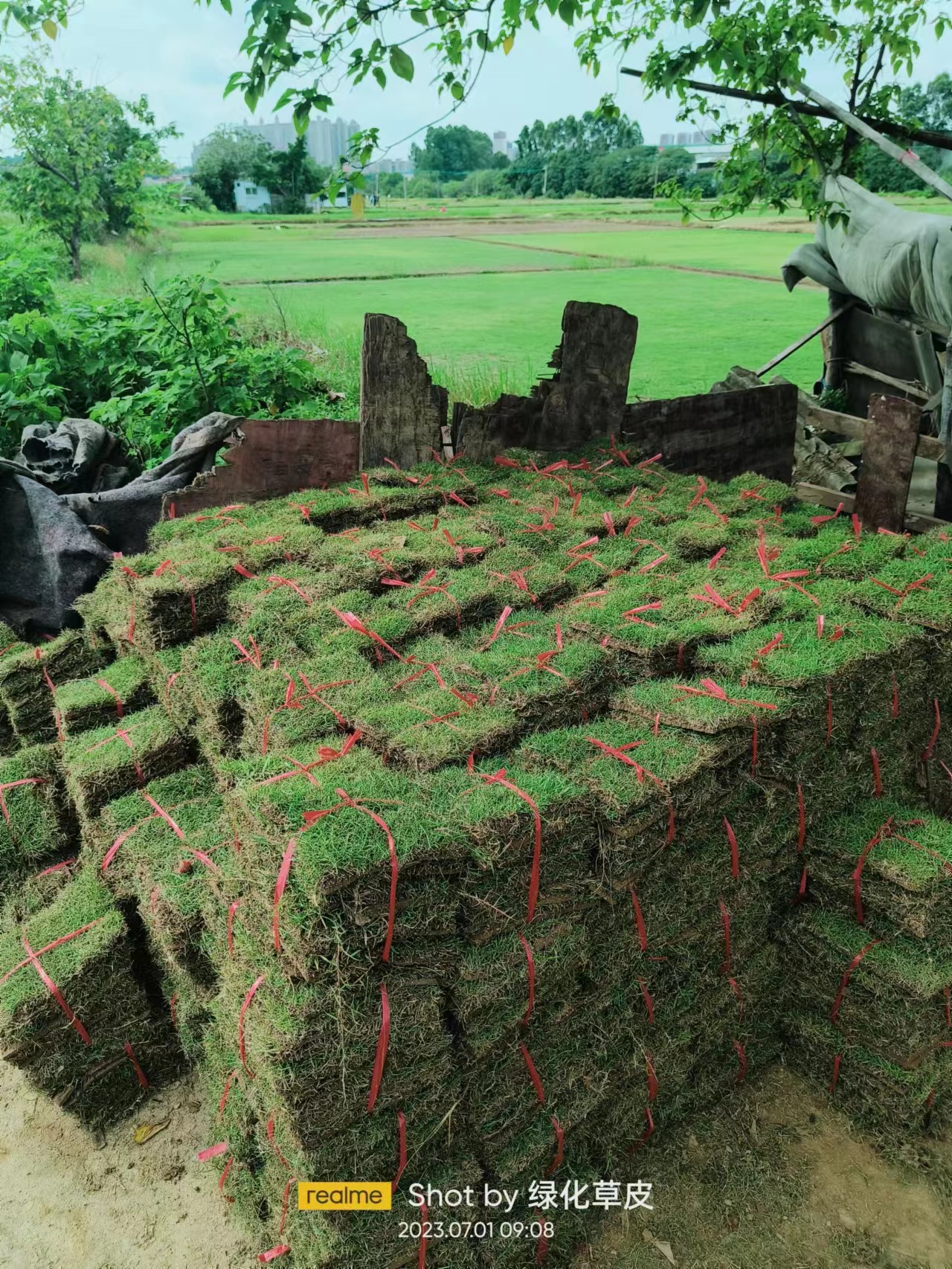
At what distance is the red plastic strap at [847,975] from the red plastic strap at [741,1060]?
1.31 ft

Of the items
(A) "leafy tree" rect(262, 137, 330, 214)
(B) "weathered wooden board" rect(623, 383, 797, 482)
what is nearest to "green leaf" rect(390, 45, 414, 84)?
(B) "weathered wooden board" rect(623, 383, 797, 482)

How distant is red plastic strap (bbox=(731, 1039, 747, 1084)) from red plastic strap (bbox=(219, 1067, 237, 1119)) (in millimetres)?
2036

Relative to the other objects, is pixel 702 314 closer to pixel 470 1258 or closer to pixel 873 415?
pixel 873 415

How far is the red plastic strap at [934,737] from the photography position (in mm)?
4090

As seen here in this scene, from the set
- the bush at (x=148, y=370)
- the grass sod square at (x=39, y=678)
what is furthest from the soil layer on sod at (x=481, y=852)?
the bush at (x=148, y=370)

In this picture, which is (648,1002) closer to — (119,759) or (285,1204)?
(285,1204)

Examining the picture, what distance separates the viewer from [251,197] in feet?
129

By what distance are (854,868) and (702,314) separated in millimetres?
16298

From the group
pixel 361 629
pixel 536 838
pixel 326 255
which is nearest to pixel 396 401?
pixel 361 629

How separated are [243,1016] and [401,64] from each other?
207 inches

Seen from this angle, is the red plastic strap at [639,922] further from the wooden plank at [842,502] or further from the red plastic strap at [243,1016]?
the wooden plank at [842,502]

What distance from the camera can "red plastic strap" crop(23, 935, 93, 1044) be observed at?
10.8ft

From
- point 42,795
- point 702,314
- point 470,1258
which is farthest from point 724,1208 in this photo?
point 702,314

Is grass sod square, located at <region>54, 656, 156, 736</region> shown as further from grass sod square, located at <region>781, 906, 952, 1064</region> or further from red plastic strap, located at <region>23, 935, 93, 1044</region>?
grass sod square, located at <region>781, 906, 952, 1064</region>
